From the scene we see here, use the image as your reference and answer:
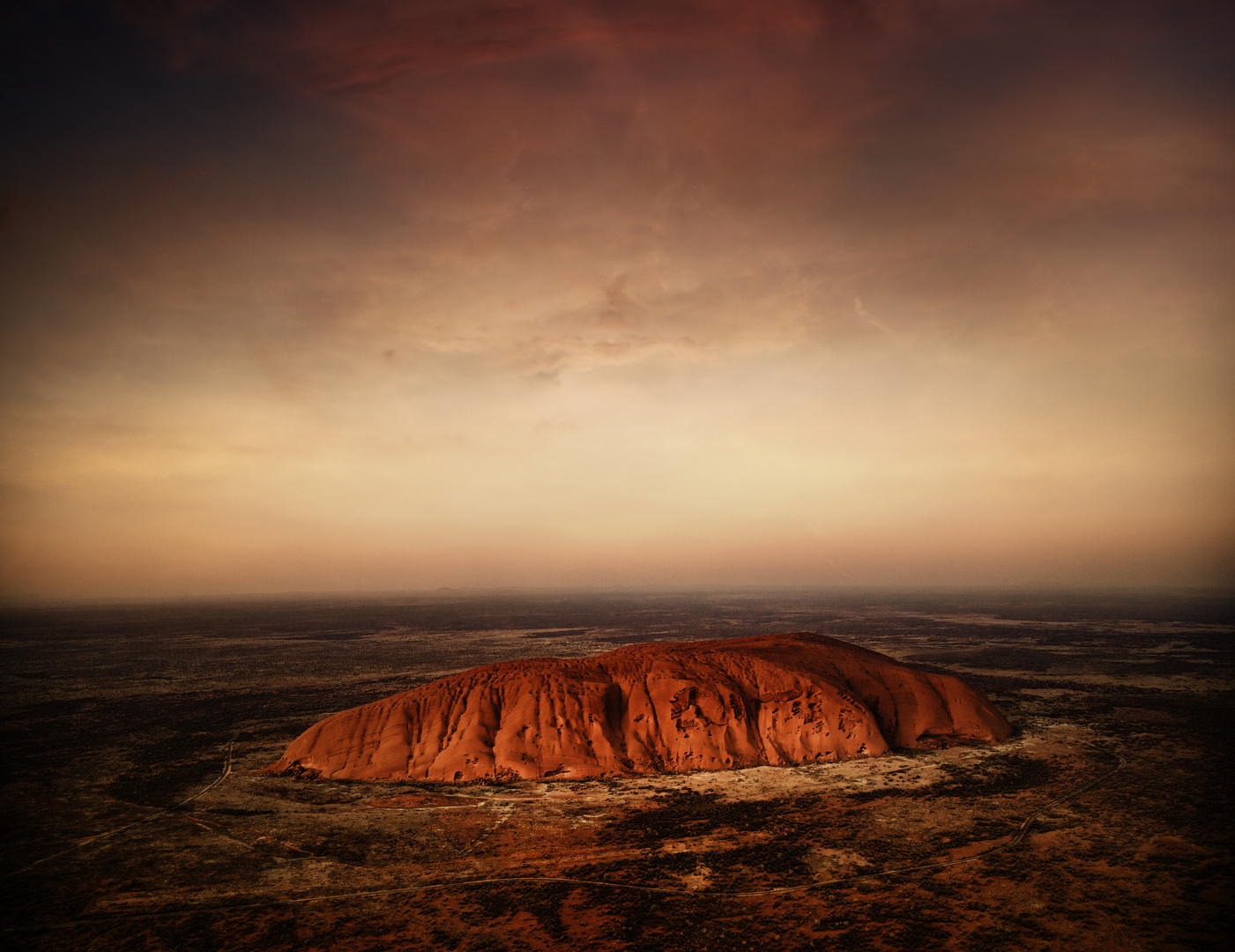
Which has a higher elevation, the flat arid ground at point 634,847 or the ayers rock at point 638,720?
the ayers rock at point 638,720

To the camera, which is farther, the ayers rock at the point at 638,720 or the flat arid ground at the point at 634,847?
the ayers rock at the point at 638,720

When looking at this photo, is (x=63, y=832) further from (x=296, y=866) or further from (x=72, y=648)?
(x=72, y=648)

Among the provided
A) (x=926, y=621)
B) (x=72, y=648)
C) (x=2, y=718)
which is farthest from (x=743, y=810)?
(x=926, y=621)

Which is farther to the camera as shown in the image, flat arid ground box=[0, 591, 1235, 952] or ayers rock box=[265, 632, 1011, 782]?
ayers rock box=[265, 632, 1011, 782]

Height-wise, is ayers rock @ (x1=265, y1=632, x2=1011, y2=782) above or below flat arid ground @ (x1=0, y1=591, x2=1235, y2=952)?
above

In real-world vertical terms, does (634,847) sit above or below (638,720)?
below
